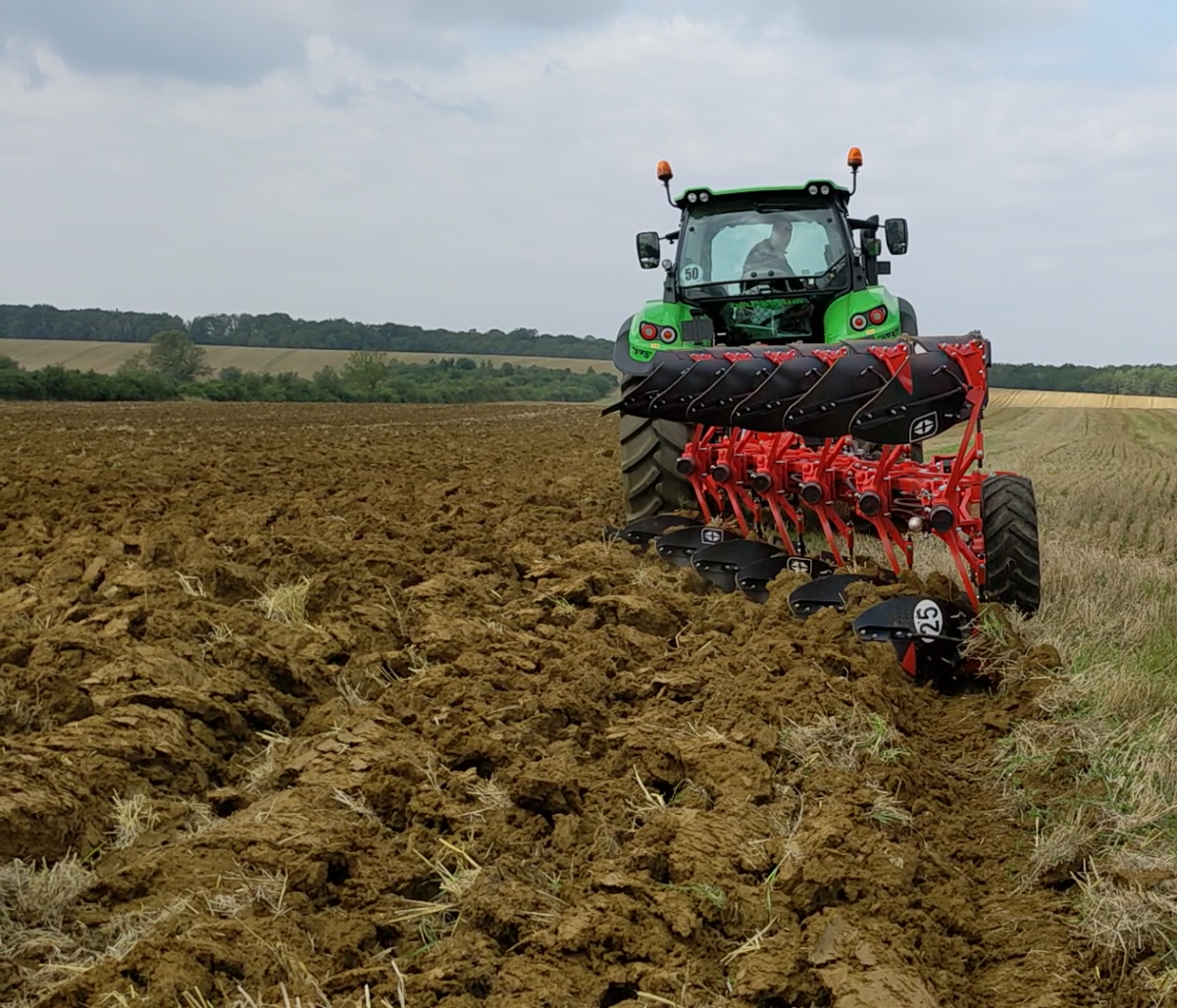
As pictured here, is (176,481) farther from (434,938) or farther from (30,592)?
(434,938)

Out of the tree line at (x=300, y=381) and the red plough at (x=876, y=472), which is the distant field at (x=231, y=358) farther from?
the red plough at (x=876, y=472)

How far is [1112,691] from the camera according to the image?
3.56 meters

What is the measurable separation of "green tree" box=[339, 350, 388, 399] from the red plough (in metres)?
44.1

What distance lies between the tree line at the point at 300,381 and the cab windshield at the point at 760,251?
30.7 m

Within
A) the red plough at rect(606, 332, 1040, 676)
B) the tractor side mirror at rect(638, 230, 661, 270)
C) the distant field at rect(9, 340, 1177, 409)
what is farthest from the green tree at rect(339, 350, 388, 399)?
the red plough at rect(606, 332, 1040, 676)

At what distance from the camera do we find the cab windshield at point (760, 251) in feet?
24.0

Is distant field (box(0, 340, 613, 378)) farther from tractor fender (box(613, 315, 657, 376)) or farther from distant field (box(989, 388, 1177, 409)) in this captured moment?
tractor fender (box(613, 315, 657, 376))

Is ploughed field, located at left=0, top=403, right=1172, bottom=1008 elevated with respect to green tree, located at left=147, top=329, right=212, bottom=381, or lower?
lower

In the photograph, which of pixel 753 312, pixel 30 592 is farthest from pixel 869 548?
pixel 30 592

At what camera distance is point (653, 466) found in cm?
663

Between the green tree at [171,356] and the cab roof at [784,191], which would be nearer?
the cab roof at [784,191]

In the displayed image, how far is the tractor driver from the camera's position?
7336 millimetres

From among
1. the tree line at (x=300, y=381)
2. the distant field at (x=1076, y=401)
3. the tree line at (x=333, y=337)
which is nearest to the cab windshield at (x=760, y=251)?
the distant field at (x=1076, y=401)

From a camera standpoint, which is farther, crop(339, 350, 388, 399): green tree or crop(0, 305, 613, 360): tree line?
crop(0, 305, 613, 360): tree line
